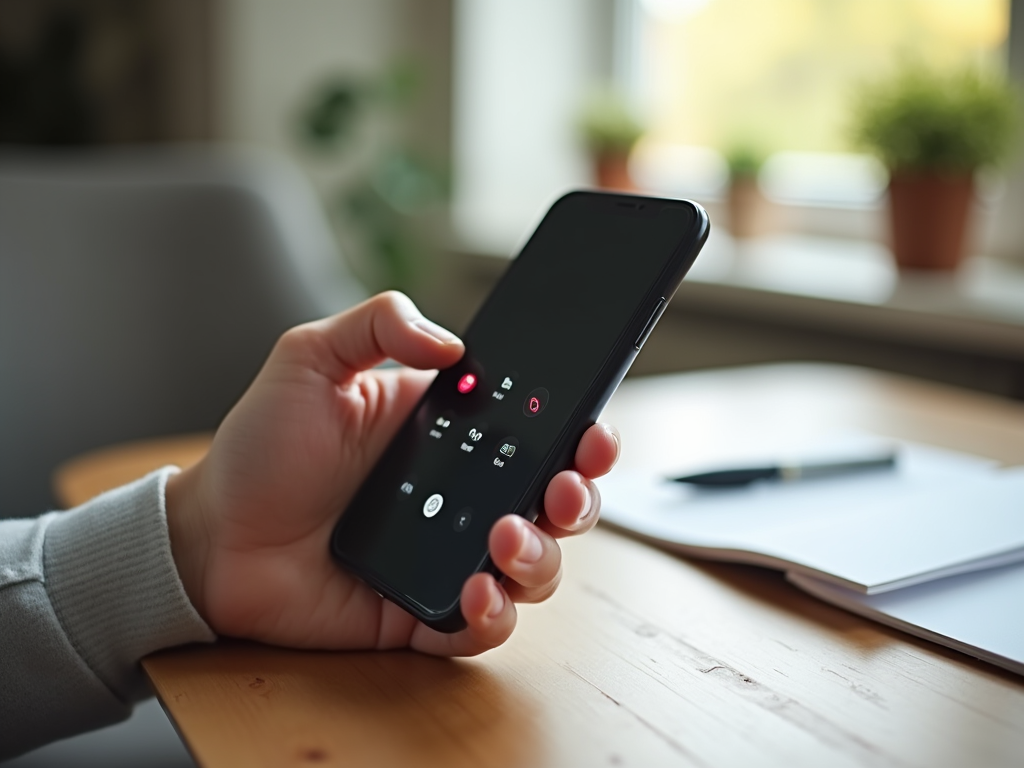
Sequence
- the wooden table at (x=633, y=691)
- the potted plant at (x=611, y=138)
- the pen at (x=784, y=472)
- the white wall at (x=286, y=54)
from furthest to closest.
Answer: the white wall at (x=286, y=54)
the potted plant at (x=611, y=138)
the pen at (x=784, y=472)
the wooden table at (x=633, y=691)

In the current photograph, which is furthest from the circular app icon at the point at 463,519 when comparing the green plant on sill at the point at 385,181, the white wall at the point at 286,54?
the white wall at the point at 286,54

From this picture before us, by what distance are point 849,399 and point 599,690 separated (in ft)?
2.10

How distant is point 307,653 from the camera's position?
18.7 inches

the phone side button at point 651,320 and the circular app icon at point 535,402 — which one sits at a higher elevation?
the phone side button at point 651,320

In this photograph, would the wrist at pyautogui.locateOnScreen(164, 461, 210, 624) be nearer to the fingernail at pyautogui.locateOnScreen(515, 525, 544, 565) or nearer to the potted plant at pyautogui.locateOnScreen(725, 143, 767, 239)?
the fingernail at pyautogui.locateOnScreen(515, 525, 544, 565)

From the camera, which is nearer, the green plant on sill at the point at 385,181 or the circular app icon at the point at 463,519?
the circular app icon at the point at 463,519

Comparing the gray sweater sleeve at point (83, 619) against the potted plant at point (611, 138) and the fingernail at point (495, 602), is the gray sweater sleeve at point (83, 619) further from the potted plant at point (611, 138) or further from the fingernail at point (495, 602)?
the potted plant at point (611, 138)

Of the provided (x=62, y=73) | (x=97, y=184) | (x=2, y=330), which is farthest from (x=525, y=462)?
(x=62, y=73)

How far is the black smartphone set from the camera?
468 mm

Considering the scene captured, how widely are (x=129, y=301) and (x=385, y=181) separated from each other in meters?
1.01

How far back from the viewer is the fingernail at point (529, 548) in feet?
1.41

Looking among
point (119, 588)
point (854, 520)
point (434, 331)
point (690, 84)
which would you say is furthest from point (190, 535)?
point (690, 84)

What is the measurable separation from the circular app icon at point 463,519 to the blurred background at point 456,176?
10.5 inches

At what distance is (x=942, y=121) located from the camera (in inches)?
50.0
